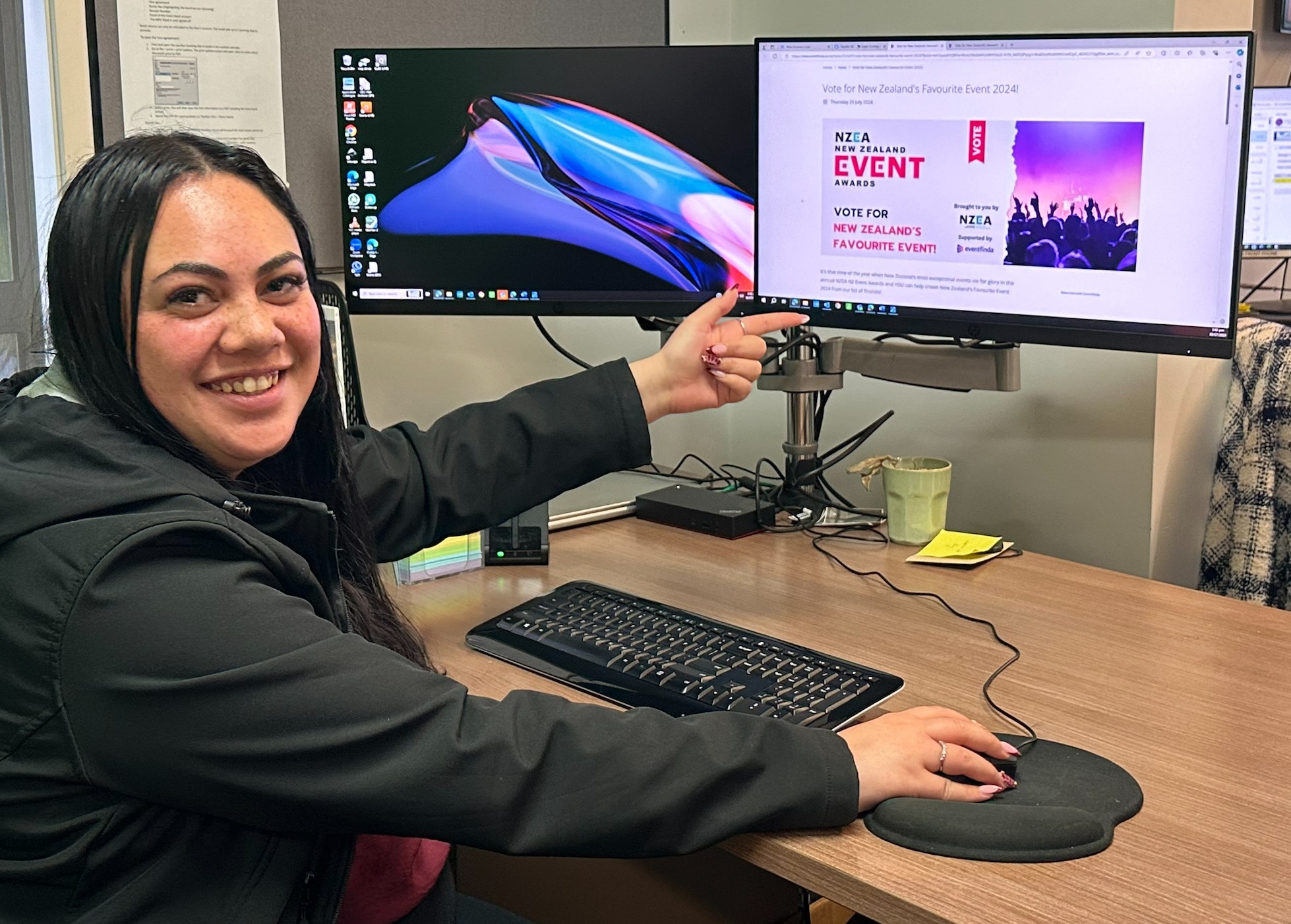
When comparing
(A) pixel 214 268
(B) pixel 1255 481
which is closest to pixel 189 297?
(A) pixel 214 268

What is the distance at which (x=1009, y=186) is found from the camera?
4.50ft

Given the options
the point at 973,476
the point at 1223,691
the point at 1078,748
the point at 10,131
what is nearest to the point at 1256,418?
the point at 973,476

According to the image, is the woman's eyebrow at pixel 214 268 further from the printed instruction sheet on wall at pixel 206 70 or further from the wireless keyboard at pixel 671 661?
the printed instruction sheet on wall at pixel 206 70

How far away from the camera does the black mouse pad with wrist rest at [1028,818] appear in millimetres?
824

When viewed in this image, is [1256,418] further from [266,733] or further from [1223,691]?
[266,733]

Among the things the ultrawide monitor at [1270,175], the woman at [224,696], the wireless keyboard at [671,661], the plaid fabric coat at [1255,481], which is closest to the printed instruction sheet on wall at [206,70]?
the woman at [224,696]

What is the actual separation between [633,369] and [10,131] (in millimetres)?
816

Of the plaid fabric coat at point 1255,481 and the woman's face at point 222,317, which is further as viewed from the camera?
the plaid fabric coat at point 1255,481

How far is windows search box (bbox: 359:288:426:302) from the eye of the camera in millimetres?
1585

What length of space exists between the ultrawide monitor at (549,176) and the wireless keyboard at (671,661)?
0.46 metres

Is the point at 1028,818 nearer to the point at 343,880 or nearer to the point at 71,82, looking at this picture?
the point at 343,880

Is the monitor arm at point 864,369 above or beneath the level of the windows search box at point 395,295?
beneath

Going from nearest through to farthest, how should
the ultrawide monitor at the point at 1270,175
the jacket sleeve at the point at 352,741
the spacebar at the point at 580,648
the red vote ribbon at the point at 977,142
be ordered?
the jacket sleeve at the point at 352,741, the spacebar at the point at 580,648, the red vote ribbon at the point at 977,142, the ultrawide monitor at the point at 1270,175

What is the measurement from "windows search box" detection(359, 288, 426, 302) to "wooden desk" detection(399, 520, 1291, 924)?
1.16ft
